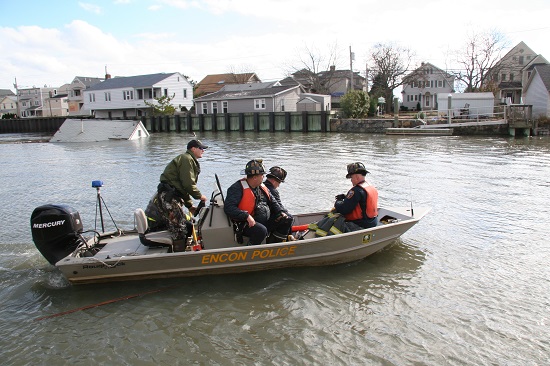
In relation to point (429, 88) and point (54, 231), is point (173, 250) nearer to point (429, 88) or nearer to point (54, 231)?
point (54, 231)

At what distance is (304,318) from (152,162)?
55.4 ft

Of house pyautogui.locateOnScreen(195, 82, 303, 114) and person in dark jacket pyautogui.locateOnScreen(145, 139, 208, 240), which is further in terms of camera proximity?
house pyautogui.locateOnScreen(195, 82, 303, 114)

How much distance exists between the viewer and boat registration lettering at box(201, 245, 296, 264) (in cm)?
625

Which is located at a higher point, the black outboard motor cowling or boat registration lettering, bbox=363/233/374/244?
the black outboard motor cowling

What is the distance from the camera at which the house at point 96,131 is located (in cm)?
3695

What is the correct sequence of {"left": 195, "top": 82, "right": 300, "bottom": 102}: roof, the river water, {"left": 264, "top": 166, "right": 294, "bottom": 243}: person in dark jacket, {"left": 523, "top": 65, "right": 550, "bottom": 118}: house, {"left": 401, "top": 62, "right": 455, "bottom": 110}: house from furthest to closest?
1. {"left": 401, "top": 62, "right": 455, "bottom": 110}: house
2. {"left": 195, "top": 82, "right": 300, "bottom": 102}: roof
3. {"left": 523, "top": 65, "right": 550, "bottom": 118}: house
4. {"left": 264, "top": 166, "right": 294, "bottom": 243}: person in dark jacket
5. the river water

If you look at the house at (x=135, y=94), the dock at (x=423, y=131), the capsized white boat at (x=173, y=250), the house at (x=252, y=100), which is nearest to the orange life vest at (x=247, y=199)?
the capsized white boat at (x=173, y=250)

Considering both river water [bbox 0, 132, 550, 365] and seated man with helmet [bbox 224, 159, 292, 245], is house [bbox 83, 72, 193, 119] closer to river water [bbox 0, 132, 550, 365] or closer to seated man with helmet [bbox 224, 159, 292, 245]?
river water [bbox 0, 132, 550, 365]

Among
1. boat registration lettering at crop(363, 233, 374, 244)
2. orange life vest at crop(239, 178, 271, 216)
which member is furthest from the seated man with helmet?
boat registration lettering at crop(363, 233, 374, 244)

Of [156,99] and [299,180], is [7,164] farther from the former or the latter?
[156,99]

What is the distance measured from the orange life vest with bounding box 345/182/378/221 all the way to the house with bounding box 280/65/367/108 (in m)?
57.5

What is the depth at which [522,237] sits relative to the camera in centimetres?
845

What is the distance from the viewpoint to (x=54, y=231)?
21.0 feet

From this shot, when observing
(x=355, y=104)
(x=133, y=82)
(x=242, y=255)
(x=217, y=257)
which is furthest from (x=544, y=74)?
(x=133, y=82)
